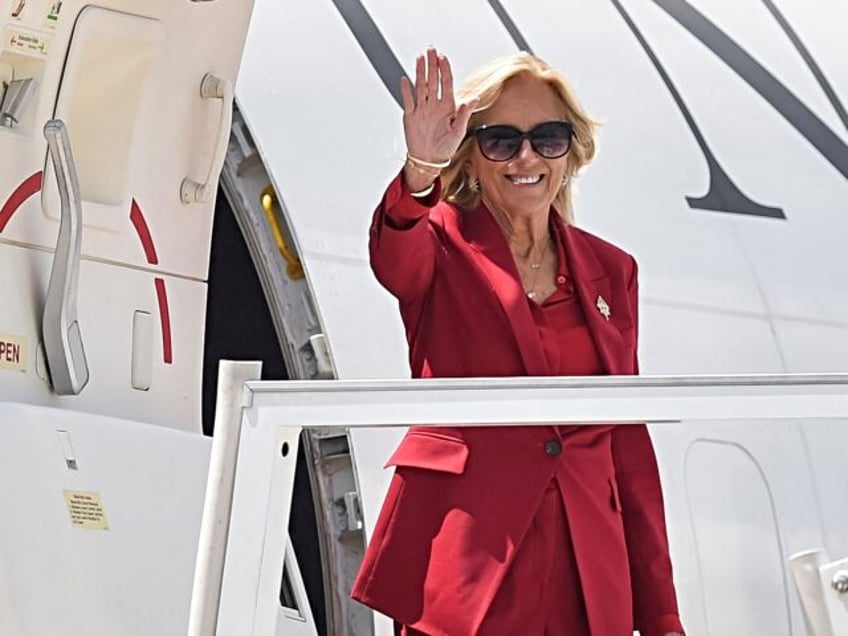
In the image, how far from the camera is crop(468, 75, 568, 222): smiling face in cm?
246

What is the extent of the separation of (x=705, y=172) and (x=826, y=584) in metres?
3.01

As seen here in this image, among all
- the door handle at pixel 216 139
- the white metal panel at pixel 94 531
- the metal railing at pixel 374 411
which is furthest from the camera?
the door handle at pixel 216 139

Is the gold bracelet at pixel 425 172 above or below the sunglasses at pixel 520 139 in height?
below

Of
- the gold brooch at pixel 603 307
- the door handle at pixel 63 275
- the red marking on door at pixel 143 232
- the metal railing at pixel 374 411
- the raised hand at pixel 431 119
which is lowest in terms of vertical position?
the metal railing at pixel 374 411

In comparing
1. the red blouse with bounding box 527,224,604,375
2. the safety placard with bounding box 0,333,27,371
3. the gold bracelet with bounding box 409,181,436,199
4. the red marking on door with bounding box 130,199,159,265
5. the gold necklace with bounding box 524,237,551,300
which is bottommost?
the red blouse with bounding box 527,224,604,375

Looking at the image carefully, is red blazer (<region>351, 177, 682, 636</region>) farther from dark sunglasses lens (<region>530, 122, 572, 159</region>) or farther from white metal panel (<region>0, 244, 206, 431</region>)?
white metal panel (<region>0, 244, 206, 431</region>)

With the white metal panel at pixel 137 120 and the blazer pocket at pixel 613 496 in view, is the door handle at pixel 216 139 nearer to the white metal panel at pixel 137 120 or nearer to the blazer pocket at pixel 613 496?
the white metal panel at pixel 137 120

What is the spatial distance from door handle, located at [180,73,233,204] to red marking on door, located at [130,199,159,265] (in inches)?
5.5

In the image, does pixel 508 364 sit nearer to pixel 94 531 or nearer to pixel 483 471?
pixel 483 471

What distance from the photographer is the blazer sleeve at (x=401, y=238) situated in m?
2.30

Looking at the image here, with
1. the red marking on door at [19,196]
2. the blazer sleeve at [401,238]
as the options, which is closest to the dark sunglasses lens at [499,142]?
the blazer sleeve at [401,238]

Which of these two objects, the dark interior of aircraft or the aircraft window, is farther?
the dark interior of aircraft

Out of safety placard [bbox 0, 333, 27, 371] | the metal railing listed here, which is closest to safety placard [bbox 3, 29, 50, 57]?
safety placard [bbox 0, 333, 27, 371]

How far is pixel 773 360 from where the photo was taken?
181 inches
